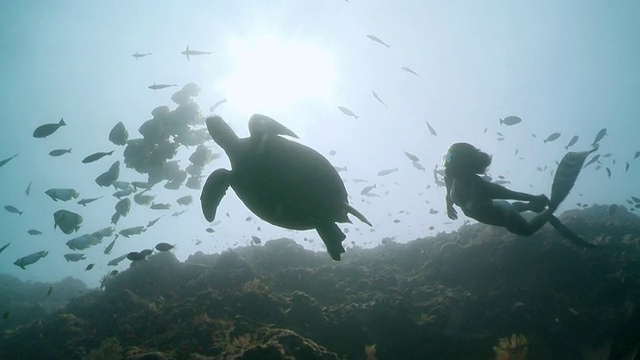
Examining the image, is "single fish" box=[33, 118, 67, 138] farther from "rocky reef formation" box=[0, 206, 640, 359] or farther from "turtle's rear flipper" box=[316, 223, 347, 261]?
"turtle's rear flipper" box=[316, 223, 347, 261]

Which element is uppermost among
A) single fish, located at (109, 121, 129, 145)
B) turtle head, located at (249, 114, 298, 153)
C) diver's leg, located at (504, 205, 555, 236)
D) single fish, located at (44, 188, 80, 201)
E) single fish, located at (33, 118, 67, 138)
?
turtle head, located at (249, 114, 298, 153)

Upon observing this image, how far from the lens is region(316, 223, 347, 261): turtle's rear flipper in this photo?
594cm

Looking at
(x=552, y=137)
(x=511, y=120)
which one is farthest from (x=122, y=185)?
(x=552, y=137)

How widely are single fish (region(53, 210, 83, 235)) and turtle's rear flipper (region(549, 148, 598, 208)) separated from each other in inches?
561

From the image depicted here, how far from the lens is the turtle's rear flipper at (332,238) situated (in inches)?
234

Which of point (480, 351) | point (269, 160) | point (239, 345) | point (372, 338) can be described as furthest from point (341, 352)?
point (269, 160)

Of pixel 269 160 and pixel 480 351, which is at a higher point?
pixel 269 160

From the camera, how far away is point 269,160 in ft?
18.3

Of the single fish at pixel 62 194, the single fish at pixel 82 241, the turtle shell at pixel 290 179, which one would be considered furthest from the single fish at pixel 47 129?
the turtle shell at pixel 290 179

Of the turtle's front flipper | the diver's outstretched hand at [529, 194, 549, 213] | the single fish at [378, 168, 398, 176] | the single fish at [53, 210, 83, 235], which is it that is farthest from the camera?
the single fish at [378, 168, 398, 176]

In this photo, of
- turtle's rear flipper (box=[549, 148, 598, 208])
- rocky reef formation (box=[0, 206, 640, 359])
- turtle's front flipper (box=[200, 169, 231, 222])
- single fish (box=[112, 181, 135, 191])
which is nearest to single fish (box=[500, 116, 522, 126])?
rocky reef formation (box=[0, 206, 640, 359])

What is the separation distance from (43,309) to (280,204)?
937 inches

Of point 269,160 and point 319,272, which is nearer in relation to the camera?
point 269,160

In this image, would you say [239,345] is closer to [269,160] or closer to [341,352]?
[341,352]
